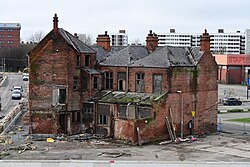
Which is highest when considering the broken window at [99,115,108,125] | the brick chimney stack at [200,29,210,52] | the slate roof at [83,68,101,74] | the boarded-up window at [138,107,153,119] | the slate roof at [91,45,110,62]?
the brick chimney stack at [200,29,210,52]

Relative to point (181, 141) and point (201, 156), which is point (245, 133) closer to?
point (181, 141)

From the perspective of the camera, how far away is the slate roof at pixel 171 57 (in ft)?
143

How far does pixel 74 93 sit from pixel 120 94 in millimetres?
4137

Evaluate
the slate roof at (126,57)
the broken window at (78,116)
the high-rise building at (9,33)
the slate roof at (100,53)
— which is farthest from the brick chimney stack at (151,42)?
the high-rise building at (9,33)

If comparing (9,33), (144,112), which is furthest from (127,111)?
(9,33)

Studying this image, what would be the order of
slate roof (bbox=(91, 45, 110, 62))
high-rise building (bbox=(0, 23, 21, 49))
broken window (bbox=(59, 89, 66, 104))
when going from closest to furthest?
broken window (bbox=(59, 89, 66, 104))
slate roof (bbox=(91, 45, 110, 62))
high-rise building (bbox=(0, 23, 21, 49))

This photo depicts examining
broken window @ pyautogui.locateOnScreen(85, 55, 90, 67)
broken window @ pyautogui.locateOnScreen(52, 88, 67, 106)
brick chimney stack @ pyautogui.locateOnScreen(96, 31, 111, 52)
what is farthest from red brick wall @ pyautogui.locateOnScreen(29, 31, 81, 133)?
brick chimney stack @ pyautogui.locateOnScreen(96, 31, 111, 52)

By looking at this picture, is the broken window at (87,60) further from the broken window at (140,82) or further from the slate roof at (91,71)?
the broken window at (140,82)

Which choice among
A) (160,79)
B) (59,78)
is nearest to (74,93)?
(59,78)

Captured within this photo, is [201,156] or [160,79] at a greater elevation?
[160,79]

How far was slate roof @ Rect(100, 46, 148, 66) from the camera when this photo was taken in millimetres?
45906

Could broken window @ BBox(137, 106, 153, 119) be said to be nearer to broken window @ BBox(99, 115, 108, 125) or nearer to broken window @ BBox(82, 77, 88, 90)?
broken window @ BBox(99, 115, 108, 125)

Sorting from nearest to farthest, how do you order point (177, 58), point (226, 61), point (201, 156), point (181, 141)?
point (201, 156) → point (181, 141) → point (177, 58) → point (226, 61)

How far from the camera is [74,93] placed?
1742 inches
